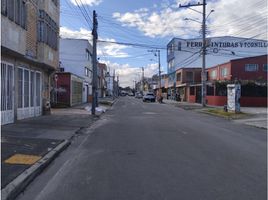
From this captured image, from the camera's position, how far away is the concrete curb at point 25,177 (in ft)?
24.1

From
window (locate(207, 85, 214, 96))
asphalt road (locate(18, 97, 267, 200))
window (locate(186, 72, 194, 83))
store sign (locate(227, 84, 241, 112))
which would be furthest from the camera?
window (locate(186, 72, 194, 83))

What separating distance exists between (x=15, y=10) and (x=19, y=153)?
9798 mm

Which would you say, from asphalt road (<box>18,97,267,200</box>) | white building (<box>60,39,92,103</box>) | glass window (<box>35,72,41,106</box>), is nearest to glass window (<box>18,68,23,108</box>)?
glass window (<box>35,72,41,106</box>)

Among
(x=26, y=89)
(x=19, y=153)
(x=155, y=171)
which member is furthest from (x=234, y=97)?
(x=155, y=171)

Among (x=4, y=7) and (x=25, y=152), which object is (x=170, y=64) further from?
(x=25, y=152)

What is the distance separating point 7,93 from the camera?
65.2 feet

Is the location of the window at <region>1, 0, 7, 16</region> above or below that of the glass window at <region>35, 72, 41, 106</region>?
above

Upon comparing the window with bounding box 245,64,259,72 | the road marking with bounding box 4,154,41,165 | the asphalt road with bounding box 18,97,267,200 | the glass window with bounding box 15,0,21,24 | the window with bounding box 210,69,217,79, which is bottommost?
the asphalt road with bounding box 18,97,267,200

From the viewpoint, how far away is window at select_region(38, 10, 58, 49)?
25.2 m

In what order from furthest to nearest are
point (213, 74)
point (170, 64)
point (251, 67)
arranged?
point (170, 64), point (213, 74), point (251, 67)

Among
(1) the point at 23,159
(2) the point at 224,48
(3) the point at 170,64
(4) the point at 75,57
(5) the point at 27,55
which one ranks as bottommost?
(1) the point at 23,159

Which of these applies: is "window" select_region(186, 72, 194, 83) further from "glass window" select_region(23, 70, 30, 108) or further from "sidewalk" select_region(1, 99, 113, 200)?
"sidewalk" select_region(1, 99, 113, 200)

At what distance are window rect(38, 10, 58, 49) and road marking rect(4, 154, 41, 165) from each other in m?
14.9

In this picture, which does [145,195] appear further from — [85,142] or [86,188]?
[85,142]
